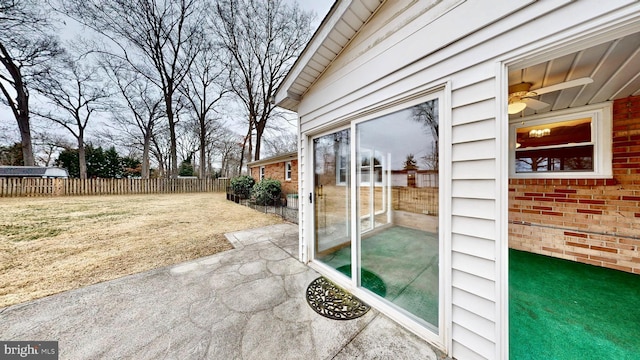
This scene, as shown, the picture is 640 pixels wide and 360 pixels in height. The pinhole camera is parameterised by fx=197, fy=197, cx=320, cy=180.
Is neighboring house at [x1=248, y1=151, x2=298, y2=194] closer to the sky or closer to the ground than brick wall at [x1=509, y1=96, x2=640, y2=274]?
closer to the sky

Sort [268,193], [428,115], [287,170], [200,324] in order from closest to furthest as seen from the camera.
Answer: [428,115], [200,324], [268,193], [287,170]

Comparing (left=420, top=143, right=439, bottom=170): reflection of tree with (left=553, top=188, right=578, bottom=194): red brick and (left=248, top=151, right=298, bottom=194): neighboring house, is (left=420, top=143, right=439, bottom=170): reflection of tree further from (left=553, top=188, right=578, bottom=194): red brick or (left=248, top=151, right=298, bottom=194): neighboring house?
(left=248, top=151, right=298, bottom=194): neighboring house

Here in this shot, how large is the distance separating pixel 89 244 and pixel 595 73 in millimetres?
7632

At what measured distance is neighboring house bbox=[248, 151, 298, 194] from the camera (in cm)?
849

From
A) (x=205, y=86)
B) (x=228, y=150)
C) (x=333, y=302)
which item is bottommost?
(x=333, y=302)

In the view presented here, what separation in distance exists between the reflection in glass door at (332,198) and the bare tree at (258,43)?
9.71m

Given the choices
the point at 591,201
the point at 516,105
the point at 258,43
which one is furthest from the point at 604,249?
the point at 258,43

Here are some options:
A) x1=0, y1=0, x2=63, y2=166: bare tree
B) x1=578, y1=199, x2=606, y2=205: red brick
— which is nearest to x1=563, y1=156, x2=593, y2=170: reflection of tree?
x1=578, y1=199, x2=606, y2=205: red brick

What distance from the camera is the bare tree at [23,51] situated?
29.1 ft

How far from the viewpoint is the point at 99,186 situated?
38.5 feet

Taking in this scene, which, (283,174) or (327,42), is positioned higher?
(327,42)

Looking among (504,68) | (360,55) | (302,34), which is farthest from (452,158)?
(302,34)

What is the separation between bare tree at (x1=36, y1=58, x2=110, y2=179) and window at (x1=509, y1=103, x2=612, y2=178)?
20835mm

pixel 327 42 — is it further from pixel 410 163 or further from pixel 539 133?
pixel 539 133
